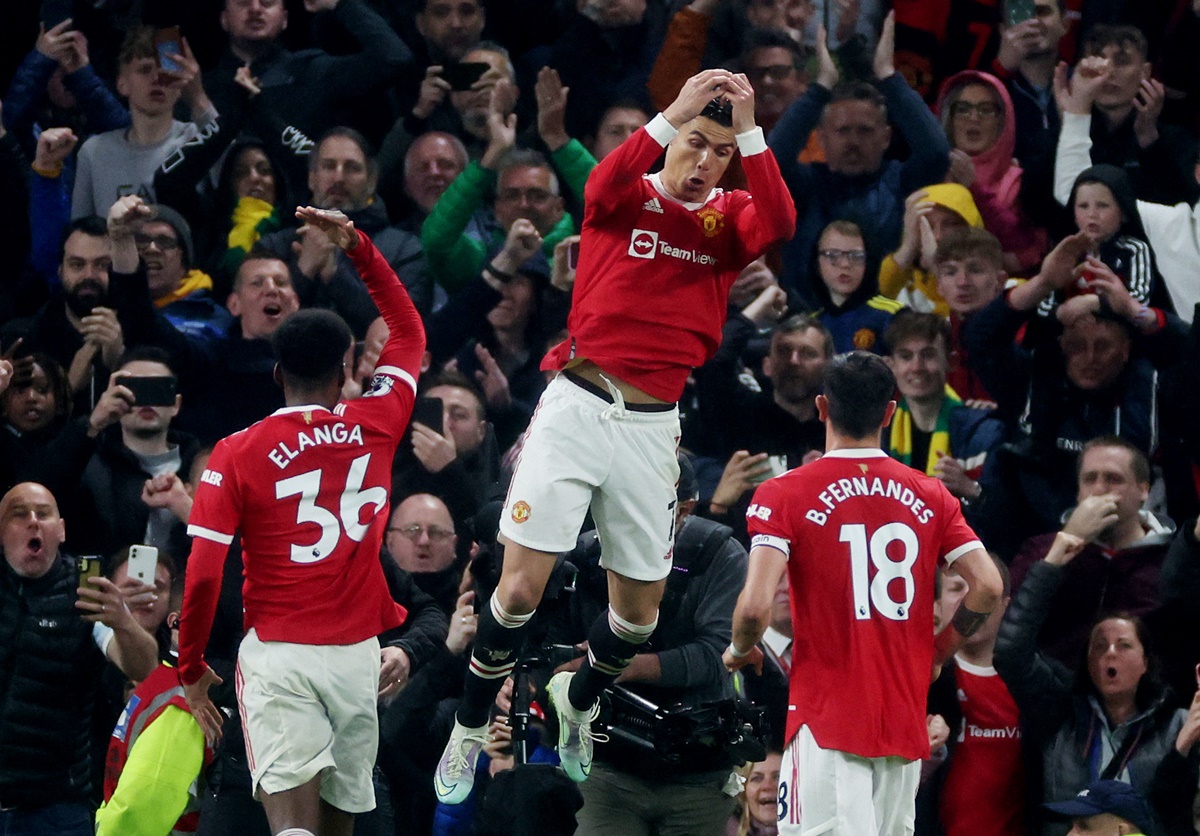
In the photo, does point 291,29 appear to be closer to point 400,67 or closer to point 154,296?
point 400,67

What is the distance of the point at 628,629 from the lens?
280 inches

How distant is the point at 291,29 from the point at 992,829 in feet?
25.8

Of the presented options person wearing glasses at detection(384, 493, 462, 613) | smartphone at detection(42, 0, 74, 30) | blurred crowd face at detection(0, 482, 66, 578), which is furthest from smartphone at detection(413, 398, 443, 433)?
smartphone at detection(42, 0, 74, 30)

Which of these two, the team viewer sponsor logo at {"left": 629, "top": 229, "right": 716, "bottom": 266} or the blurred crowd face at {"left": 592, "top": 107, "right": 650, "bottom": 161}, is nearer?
the team viewer sponsor logo at {"left": 629, "top": 229, "right": 716, "bottom": 266}

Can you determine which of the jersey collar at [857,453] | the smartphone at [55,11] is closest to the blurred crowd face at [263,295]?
the smartphone at [55,11]

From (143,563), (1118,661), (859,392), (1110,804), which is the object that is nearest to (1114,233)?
(1118,661)

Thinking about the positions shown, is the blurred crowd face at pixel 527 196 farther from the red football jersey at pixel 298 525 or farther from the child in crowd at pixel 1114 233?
the red football jersey at pixel 298 525

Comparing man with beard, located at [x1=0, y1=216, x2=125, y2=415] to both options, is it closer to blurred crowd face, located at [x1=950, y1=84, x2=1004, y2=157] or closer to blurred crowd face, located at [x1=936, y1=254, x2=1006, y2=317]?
blurred crowd face, located at [x1=936, y1=254, x2=1006, y2=317]

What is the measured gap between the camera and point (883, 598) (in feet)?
21.2

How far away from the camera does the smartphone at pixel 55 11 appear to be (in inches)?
475

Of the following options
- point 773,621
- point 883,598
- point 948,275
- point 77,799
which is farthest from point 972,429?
point 77,799

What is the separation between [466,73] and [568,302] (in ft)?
6.00

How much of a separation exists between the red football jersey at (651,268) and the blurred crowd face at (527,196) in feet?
12.7

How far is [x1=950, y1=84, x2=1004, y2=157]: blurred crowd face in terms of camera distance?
11.7 meters
